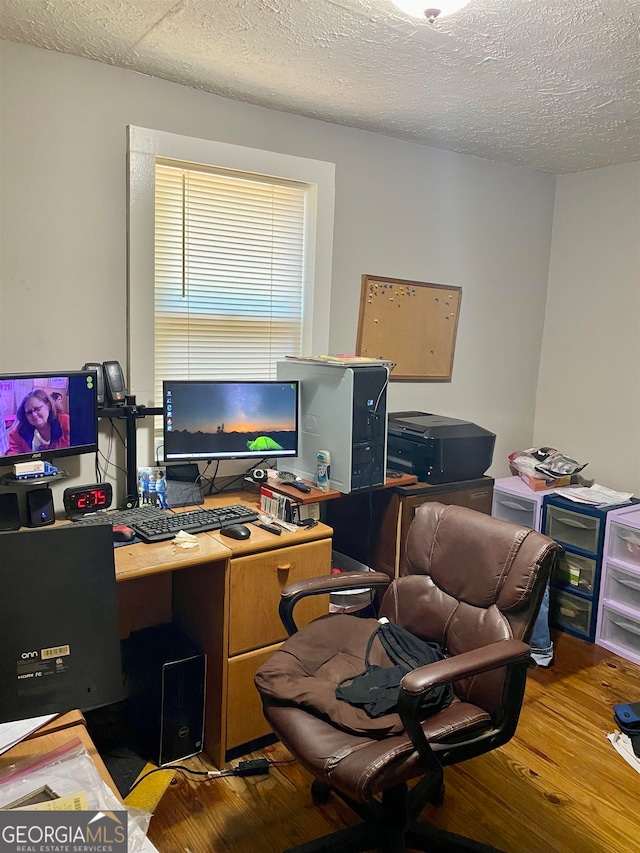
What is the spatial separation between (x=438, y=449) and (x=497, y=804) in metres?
1.37

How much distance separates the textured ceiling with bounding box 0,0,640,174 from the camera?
1.84 metres

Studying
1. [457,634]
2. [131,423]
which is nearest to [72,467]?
[131,423]

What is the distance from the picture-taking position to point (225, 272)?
2.74 m

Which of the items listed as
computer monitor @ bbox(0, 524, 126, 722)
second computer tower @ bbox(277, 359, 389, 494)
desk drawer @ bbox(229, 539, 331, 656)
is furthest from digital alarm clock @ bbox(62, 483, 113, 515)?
computer monitor @ bbox(0, 524, 126, 722)

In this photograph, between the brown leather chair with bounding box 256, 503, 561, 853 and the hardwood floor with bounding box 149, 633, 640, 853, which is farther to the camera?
the hardwood floor with bounding box 149, 633, 640, 853

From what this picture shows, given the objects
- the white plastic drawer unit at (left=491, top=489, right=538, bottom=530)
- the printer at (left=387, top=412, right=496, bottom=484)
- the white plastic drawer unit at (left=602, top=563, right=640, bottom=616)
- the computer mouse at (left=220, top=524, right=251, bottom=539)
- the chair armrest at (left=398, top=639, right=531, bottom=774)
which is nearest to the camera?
the chair armrest at (left=398, top=639, right=531, bottom=774)

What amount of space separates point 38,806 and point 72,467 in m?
1.60

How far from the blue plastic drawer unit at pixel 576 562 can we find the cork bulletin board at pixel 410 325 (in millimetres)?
947

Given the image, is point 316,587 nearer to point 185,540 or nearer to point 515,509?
point 185,540

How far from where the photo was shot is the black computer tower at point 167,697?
83.5 inches

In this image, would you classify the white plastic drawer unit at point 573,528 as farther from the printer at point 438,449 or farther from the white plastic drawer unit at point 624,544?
the printer at point 438,449

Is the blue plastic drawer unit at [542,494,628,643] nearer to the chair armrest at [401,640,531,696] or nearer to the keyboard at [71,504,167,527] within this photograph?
the chair armrest at [401,640,531,696]

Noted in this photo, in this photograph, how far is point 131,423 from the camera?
→ 2416 mm

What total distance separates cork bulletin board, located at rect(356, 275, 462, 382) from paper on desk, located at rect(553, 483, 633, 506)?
35.1 inches
